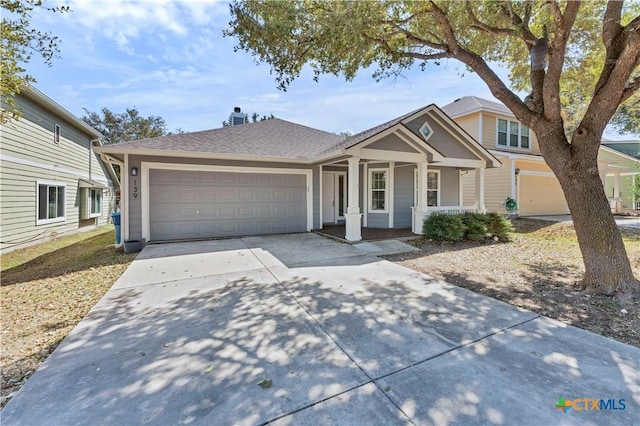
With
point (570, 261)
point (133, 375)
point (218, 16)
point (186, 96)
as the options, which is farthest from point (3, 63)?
point (570, 261)

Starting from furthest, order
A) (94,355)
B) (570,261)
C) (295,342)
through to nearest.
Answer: (570,261), (295,342), (94,355)

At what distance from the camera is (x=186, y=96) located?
49.0 feet

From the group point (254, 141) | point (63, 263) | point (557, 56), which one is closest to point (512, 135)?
point (557, 56)

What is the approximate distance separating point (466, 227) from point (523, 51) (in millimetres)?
5273

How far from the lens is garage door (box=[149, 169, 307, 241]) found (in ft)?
28.6

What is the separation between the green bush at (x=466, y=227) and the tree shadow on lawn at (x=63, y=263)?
28.5 ft

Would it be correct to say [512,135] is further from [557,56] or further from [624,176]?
[557,56]

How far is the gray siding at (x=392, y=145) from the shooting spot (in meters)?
8.85

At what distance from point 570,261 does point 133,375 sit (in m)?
8.55

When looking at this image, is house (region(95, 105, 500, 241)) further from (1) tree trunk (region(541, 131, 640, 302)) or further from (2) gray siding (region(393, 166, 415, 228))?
(1) tree trunk (region(541, 131, 640, 302))

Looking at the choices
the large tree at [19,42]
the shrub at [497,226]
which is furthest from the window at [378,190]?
the large tree at [19,42]

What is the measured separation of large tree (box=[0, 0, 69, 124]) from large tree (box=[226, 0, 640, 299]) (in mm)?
3509

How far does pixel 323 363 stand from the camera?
8.72 feet

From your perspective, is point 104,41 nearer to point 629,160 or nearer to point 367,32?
point 367,32
